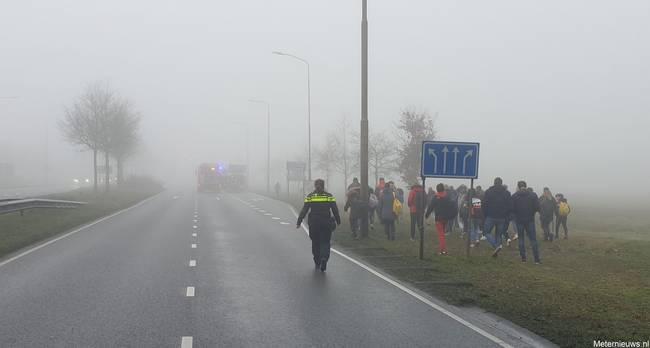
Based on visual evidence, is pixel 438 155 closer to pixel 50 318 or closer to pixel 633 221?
pixel 50 318

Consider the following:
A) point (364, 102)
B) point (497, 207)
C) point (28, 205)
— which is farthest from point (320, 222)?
point (28, 205)

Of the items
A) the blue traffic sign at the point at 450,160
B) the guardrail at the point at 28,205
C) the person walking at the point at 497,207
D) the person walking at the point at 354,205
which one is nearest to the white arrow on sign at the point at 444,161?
the blue traffic sign at the point at 450,160

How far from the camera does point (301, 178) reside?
160ft

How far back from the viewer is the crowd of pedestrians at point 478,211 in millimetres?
14258

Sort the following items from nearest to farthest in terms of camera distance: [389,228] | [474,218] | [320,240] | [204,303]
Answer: [204,303] < [320,240] < [474,218] < [389,228]

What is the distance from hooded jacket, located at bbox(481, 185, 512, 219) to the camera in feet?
48.7

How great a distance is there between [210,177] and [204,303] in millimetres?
63087

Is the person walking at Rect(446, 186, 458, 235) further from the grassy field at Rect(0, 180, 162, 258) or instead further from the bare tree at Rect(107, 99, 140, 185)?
the bare tree at Rect(107, 99, 140, 185)

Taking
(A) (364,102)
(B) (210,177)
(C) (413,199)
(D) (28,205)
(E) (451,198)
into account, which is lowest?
(B) (210,177)

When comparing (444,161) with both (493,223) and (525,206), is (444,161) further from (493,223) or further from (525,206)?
(493,223)

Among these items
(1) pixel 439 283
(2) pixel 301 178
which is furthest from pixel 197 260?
(2) pixel 301 178

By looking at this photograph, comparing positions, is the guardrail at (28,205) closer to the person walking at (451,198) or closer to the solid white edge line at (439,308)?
the solid white edge line at (439,308)

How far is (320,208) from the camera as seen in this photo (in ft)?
41.0

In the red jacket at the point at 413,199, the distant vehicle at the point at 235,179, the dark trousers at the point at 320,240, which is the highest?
the red jacket at the point at 413,199
